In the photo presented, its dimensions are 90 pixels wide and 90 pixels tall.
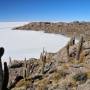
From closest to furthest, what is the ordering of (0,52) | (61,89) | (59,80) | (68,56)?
(0,52)
(61,89)
(59,80)
(68,56)

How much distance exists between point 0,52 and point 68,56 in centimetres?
1443

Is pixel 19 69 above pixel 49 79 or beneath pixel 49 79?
beneath

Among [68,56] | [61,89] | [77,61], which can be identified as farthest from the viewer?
[68,56]

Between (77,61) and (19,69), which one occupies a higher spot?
(77,61)

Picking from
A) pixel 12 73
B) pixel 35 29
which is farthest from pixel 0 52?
pixel 35 29

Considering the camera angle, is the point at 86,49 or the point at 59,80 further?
the point at 86,49

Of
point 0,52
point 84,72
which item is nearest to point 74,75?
point 84,72

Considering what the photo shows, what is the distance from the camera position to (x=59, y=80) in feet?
67.6

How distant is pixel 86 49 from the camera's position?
28.8 metres

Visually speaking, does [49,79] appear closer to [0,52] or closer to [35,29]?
[0,52]

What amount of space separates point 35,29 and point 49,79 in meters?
138

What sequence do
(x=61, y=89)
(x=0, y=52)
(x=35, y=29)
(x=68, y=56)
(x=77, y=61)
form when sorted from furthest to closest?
(x=35, y=29)
(x=68, y=56)
(x=77, y=61)
(x=61, y=89)
(x=0, y=52)

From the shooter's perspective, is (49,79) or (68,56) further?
(68,56)

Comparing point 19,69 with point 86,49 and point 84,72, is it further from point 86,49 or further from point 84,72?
point 84,72
